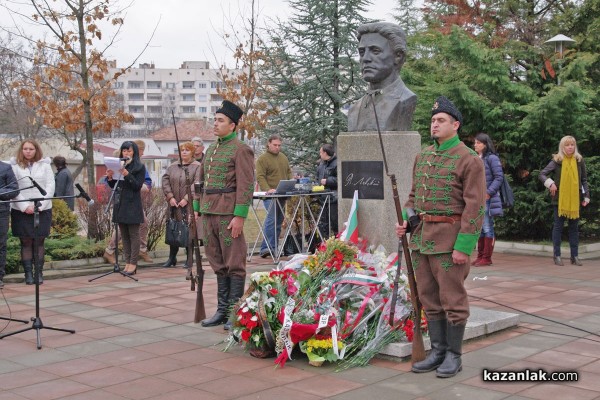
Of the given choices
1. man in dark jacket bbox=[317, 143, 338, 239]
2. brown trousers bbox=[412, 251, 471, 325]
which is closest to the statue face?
brown trousers bbox=[412, 251, 471, 325]

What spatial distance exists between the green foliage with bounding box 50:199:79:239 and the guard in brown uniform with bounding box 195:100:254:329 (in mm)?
5232

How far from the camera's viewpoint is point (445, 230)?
17.1 feet

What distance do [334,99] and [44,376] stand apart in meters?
12.2

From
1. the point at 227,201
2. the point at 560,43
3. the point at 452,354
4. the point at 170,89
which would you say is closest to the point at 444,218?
the point at 452,354

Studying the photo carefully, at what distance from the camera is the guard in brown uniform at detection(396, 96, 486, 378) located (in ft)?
16.8

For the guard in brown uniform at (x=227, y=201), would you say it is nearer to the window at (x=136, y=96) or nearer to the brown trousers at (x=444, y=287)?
the brown trousers at (x=444, y=287)

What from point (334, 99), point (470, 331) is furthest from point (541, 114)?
point (470, 331)

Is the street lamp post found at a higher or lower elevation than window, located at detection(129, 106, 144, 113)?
lower

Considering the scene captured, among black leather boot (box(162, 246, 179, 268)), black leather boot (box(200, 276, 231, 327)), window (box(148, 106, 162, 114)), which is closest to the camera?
black leather boot (box(200, 276, 231, 327))

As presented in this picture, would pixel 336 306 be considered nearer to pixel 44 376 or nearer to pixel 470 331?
pixel 470 331

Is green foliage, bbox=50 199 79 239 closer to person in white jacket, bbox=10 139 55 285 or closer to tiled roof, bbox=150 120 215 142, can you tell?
person in white jacket, bbox=10 139 55 285

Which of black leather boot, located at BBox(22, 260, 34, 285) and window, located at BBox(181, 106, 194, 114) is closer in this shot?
black leather boot, located at BBox(22, 260, 34, 285)

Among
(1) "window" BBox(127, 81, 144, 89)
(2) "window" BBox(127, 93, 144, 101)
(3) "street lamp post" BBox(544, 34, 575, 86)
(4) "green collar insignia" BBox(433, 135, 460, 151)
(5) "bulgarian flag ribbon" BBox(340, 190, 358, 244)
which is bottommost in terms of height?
(5) "bulgarian flag ribbon" BBox(340, 190, 358, 244)

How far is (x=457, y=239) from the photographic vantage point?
200 inches
